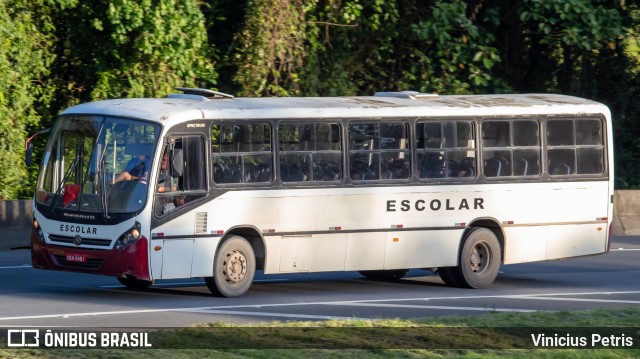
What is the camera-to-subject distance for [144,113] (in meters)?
14.7

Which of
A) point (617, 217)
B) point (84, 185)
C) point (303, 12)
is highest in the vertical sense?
point (303, 12)

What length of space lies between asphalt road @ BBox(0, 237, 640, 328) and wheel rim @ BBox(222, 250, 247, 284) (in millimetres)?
282

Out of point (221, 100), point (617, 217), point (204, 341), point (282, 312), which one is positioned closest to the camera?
point (204, 341)

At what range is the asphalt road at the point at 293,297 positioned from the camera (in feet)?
43.1

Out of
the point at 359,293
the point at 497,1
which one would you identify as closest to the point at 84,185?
the point at 359,293

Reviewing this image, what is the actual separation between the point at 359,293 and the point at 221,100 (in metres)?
3.00

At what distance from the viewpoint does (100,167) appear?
1459 cm

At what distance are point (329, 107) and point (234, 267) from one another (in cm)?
249

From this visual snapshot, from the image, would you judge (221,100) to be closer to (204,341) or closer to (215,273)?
(215,273)

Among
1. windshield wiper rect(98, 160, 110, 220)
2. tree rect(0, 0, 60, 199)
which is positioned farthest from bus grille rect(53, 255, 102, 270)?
tree rect(0, 0, 60, 199)

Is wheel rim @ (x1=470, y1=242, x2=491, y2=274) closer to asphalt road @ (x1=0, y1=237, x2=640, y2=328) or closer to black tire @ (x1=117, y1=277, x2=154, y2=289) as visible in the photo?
asphalt road @ (x1=0, y1=237, x2=640, y2=328)

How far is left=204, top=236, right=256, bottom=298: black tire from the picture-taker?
1487cm

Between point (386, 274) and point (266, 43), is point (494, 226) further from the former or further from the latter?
point (266, 43)

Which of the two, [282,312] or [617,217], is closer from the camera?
[282,312]
